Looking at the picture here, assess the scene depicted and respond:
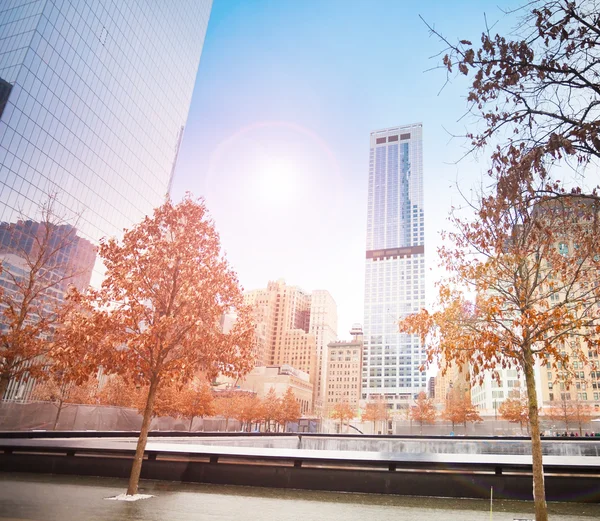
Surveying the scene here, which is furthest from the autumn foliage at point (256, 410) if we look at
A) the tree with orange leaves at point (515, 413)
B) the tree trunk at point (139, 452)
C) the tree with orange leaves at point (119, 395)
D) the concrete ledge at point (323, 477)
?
the tree trunk at point (139, 452)

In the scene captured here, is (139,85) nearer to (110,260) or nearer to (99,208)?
(99,208)

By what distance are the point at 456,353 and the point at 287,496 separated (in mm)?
5554

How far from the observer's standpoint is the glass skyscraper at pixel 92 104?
6319 cm

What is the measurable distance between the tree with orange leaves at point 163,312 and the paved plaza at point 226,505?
5.30 ft

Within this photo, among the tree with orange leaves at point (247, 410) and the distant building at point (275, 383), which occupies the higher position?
the distant building at point (275, 383)

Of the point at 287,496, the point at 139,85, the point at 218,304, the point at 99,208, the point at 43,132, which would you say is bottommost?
the point at 287,496

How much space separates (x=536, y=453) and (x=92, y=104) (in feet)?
295

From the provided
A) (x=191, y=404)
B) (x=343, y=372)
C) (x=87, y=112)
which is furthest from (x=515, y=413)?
(x=343, y=372)

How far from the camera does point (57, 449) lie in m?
12.1

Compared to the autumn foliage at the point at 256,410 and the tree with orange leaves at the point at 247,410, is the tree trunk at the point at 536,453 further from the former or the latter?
the tree with orange leaves at the point at 247,410

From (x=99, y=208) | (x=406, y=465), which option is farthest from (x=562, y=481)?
(x=99, y=208)

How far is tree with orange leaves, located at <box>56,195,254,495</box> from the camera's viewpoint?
1041 centimetres

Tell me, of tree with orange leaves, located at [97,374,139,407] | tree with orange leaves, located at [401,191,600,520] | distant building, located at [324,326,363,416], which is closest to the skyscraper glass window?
tree with orange leaves, located at [97,374,139,407]

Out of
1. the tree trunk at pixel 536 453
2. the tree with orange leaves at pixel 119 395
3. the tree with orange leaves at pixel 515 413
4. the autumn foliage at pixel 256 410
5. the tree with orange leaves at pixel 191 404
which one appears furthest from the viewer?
the autumn foliage at pixel 256 410
